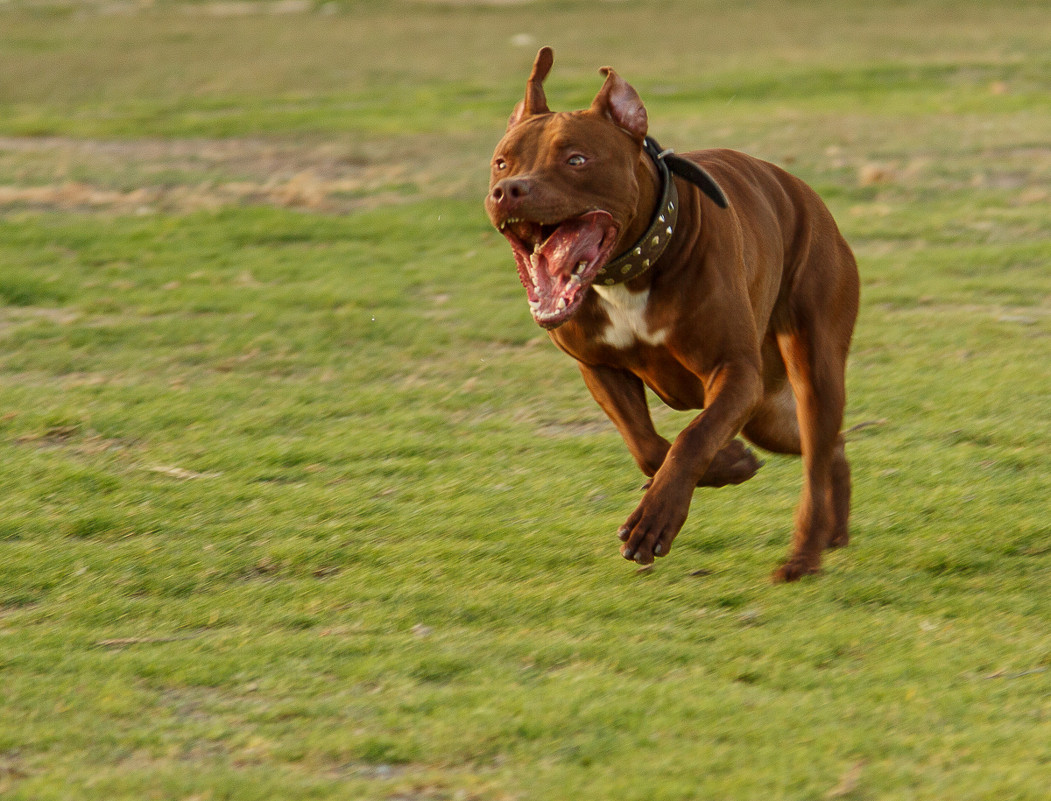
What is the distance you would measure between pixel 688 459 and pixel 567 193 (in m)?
0.91

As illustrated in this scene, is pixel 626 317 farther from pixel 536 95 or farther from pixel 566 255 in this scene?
pixel 536 95

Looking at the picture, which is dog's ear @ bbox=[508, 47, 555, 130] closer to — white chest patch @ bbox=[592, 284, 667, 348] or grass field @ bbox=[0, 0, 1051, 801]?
white chest patch @ bbox=[592, 284, 667, 348]

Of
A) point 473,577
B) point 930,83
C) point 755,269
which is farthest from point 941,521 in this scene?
point 930,83

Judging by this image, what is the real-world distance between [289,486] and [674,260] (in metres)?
2.29

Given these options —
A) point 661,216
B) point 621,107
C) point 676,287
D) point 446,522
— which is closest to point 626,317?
point 676,287

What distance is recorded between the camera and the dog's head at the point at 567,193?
4586 mm

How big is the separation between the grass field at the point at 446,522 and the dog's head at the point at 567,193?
108 centimetres

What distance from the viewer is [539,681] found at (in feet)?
14.0

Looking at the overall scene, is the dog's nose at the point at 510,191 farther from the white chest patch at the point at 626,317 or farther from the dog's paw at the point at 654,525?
the dog's paw at the point at 654,525

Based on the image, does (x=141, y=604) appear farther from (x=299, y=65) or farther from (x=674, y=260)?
(x=299, y=65)

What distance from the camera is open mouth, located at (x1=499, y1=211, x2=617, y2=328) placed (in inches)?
183

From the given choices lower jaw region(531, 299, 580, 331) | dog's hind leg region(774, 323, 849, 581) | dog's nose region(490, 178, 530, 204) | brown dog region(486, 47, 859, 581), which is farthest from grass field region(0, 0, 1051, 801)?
dog's nose region(490, 178, 530, 204)

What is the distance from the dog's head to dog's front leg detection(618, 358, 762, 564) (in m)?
0.55

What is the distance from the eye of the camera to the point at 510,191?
178 inches
